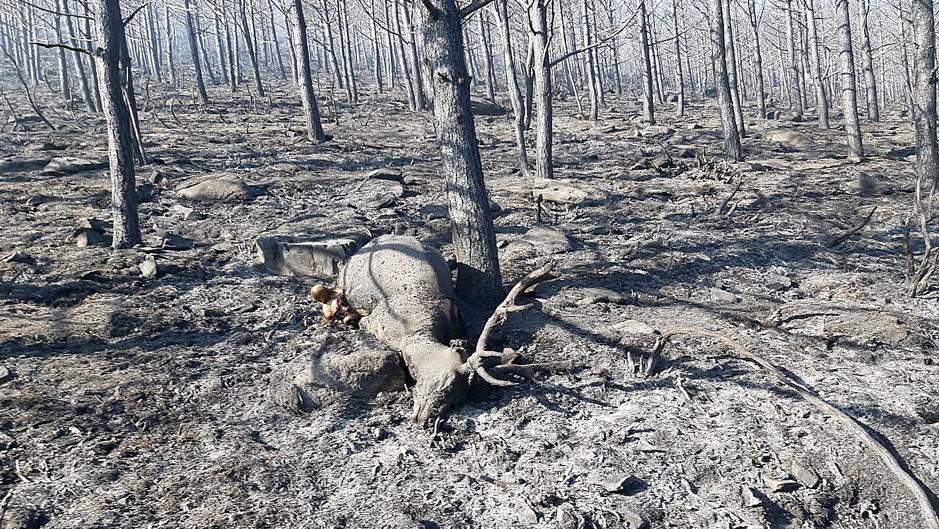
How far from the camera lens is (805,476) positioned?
3.62 m

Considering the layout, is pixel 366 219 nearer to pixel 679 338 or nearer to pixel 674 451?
pixel 679 338

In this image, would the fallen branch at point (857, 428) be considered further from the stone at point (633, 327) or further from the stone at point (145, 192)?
the stone at point (145, 192)

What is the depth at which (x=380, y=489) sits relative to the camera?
3736mm

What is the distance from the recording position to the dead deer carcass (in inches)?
172

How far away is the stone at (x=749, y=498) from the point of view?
3.46 metres

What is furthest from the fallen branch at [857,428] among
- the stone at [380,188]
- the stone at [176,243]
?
the stone at [380,188]

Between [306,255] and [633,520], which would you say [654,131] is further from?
[633,520]

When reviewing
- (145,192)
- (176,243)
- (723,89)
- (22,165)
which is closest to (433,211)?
(176,243)

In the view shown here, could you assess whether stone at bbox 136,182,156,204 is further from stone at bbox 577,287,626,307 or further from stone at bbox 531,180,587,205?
stone at bbox 577,287,626,307

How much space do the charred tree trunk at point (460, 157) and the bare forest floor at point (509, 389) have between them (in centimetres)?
57

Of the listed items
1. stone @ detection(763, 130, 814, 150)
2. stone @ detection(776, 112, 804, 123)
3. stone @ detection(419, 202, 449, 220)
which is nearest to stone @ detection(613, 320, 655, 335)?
stone @ detection(419, 202, 449, 220)

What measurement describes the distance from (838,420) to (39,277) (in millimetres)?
7002

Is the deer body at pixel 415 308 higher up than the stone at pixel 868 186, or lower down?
lower down

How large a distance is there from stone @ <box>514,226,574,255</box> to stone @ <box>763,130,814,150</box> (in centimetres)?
1023
